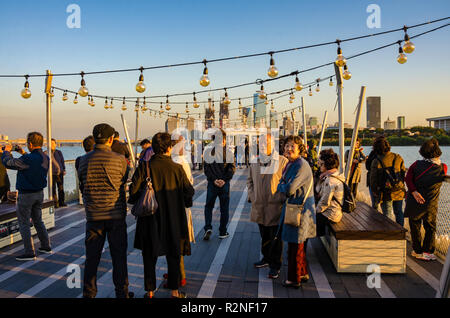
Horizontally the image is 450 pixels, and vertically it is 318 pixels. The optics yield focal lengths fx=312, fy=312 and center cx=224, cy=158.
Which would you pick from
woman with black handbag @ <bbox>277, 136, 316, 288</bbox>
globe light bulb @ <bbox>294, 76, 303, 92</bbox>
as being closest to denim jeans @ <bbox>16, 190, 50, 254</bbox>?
woman with black handbag @ <bbox>277, 136, 316, 288</bbox>

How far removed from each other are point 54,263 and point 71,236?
140 centimetres

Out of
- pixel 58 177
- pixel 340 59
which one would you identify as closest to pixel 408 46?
pixel 340 59

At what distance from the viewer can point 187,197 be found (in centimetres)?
335

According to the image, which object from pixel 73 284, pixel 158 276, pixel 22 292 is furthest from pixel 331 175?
pixel 22 292

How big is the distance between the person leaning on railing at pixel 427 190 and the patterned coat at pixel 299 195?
1.89 m

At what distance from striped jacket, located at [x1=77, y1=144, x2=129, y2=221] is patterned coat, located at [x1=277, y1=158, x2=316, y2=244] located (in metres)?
1.82

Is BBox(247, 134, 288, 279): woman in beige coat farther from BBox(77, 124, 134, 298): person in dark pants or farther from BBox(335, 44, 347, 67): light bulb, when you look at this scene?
BBox(335, 44, 347, 67): light bulb

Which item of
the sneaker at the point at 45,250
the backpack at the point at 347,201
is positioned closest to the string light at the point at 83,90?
the sneaker at the point at 45,250

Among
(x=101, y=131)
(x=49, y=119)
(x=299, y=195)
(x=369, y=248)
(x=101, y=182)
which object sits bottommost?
(x=369, y=248)

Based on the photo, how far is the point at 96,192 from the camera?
315cm

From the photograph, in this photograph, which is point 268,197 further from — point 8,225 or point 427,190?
point 8,225

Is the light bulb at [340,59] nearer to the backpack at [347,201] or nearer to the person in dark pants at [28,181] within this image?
the backpack at [347,201]

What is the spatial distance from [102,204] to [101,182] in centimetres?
22
